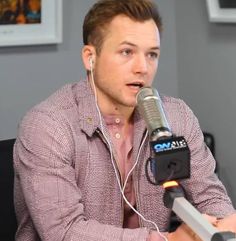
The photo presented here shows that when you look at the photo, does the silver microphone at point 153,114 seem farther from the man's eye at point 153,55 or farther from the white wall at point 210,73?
the white wall at point 210,73

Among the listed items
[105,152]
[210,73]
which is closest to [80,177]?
[105,152]

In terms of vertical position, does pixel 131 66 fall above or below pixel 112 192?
above

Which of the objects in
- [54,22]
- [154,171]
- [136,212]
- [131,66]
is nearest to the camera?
[154,171]

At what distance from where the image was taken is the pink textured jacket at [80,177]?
1.29 m

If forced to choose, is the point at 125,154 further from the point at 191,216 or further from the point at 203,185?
the point at 191,216

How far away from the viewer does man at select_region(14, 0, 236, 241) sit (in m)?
1.30

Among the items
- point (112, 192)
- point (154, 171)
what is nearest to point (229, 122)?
point (112, 192)

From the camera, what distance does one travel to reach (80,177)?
1.44 meters

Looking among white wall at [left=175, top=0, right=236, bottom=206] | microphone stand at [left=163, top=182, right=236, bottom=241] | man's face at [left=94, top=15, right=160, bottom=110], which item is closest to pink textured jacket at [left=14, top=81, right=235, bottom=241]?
man's face at [left=94, top=15, right=160, bottom=110]

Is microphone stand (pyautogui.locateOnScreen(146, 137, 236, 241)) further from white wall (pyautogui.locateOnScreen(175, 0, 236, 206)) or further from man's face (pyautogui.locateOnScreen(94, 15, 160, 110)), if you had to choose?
white wall (pyautogui.locateOnScreen(175, 0, 236, 206))

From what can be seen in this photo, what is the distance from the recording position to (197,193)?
60.2 inches

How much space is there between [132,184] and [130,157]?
8 cm

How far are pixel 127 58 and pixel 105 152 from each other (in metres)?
0.27

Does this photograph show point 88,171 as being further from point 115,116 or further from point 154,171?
point 154,171
